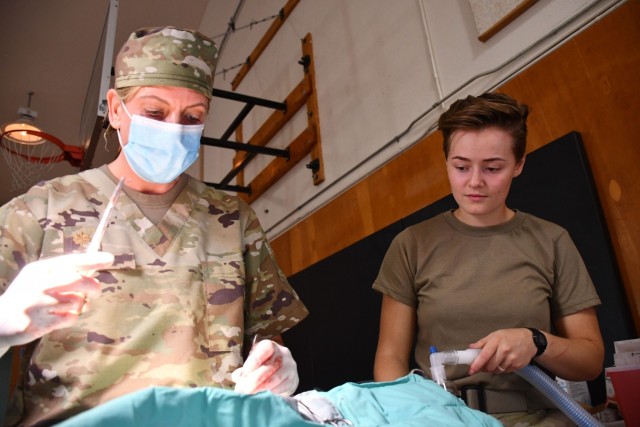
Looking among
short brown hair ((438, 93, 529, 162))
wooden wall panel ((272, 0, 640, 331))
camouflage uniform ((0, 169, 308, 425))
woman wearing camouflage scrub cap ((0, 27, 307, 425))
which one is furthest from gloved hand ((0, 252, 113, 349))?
wooden wall panel ((272, 0, 640, 331))

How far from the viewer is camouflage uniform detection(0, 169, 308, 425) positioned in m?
0.88

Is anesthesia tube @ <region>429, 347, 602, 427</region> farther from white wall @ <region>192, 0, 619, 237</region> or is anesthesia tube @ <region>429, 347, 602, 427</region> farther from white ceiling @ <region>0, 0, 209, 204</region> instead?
white ceiling @ <region>0, 0, 209, 204</region>

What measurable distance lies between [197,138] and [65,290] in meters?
0.54

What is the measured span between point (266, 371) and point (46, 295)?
334mm

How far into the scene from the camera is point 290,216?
11.6 feet

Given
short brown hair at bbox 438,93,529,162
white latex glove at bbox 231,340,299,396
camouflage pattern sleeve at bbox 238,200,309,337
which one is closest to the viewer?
white latex glove at bbox 231,340,299,396

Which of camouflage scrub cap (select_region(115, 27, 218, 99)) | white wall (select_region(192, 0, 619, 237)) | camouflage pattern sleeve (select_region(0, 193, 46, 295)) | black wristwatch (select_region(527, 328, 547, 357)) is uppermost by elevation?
white wall (select_region(192, 0, 619, 237))

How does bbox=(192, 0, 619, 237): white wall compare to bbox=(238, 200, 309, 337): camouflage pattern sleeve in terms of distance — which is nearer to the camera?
bbox=(238, 200, 309, 337): camouflage pattern sleeve

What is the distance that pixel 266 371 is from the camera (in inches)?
32.0

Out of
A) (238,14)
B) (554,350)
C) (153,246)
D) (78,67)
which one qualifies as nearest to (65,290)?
(153,246)

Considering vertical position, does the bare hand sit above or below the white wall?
below

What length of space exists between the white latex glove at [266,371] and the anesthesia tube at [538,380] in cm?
39

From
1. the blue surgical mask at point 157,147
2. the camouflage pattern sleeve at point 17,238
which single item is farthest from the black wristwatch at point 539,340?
the camouflage pattern sleeve at point 17,238

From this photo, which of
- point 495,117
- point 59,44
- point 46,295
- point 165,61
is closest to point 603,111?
point 495,117
